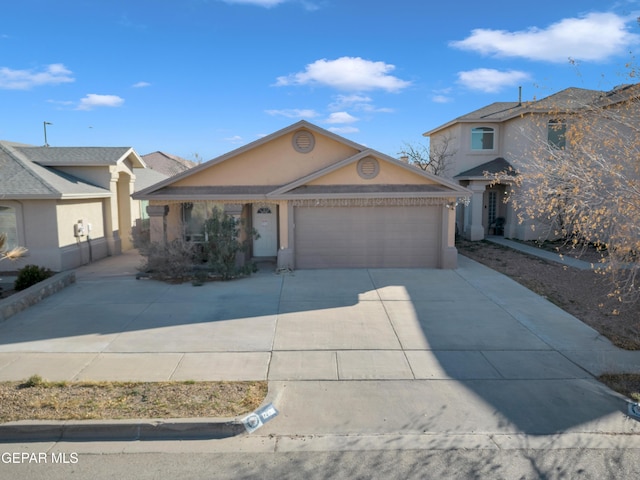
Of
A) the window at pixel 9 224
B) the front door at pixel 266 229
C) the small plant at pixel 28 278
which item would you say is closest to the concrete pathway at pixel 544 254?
the front door at pixel 266 229

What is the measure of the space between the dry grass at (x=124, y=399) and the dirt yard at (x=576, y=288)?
591 centimetres

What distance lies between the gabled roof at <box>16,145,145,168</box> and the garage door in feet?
28.1

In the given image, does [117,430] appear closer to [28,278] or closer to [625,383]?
[625,383]

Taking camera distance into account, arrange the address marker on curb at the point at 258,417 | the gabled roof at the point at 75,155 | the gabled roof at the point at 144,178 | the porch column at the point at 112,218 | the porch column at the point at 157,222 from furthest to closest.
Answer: the gabled roof at the point at 144,178 → the porch column at the point at 112,218 → the gabled roof at the point at 75,155 → the porch column at the point at 157,222 → the address marker on curb at the point at 258,417

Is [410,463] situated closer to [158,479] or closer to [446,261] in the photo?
[158,479]

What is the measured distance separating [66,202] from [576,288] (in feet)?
53.3

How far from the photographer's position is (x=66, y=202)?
1582cm

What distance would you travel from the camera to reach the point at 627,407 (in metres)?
5.98

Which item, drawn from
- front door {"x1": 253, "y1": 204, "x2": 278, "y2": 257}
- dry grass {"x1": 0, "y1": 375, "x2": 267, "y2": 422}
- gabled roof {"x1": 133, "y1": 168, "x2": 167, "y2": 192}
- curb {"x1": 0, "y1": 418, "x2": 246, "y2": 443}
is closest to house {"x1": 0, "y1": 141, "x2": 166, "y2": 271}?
gabled roof {"x1": 133, "y1": 168, "x2": 167, "y2": 192}

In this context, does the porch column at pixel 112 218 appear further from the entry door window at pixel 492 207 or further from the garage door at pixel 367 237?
the entry door window at pixel 492 207

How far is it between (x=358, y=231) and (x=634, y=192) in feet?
29.5

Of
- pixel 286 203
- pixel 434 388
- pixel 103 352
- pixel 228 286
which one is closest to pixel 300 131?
pixel 286 203

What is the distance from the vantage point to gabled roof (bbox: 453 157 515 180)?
847 inches

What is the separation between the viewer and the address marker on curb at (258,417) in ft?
17.8
